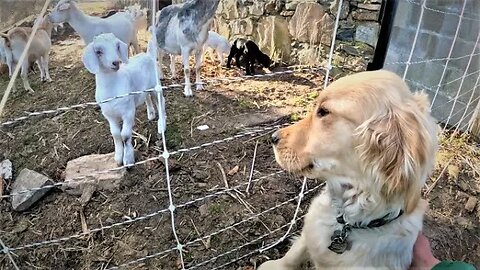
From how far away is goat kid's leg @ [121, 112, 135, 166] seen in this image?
2232mm

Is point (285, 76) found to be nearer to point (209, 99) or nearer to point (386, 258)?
point (209, 99)

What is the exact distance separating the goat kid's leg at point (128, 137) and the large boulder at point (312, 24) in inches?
92.2

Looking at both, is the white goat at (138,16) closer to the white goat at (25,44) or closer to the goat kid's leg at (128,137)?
the white goat at (25,44)

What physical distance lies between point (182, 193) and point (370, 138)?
1323mm

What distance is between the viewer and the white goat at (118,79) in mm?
1986

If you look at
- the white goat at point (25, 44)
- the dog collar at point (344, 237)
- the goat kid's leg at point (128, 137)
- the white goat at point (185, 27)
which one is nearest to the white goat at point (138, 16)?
the white goat at point (185, 27)

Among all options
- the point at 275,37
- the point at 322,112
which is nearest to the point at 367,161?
the point at 322,112

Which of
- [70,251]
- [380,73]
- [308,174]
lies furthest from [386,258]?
[70,251]

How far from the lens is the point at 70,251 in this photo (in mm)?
2031

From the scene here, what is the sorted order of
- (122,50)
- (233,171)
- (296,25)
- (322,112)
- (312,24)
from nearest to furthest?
(322,112)
(122,50)
(233,171)
(312,24)
(296,25)

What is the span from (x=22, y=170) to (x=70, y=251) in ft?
2.44

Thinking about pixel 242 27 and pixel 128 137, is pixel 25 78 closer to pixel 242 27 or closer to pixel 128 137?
pixel 128 137

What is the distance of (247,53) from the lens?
12.9 feet

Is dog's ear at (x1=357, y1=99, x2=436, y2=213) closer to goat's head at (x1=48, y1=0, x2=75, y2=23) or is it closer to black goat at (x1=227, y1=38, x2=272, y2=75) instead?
goat's head at (x1=48, y1=0, x2=75, y2=23)
